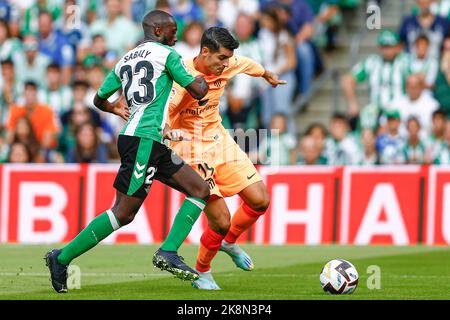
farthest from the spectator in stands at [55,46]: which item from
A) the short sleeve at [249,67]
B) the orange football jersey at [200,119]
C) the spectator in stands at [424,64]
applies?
the orange football jersey at [200,119]

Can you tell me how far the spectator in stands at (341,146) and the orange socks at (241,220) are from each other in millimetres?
6724

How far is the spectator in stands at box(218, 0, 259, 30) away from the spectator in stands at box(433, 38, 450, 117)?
3406mm

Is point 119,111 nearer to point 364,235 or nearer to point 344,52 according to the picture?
point 364,235

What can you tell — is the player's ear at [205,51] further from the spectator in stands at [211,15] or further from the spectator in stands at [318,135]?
the spectator in stands at [211,15]

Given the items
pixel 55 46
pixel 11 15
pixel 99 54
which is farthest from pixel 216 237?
pixel 11 15

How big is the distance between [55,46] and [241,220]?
10.1m

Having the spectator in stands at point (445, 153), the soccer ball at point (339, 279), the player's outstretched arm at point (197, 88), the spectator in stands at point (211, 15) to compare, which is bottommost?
Result: the soccer ball at point (339, 279)

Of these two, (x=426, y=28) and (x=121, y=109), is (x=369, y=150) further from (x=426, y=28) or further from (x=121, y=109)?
(x=121, y=109)

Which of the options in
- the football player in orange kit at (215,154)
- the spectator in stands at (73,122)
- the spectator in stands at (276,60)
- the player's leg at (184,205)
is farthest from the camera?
the spectator in stands at (276,60)

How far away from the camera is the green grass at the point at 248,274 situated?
10.1 m

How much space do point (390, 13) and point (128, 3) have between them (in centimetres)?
448

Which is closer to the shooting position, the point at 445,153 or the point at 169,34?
the point at 169,34

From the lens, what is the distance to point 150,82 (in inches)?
395
